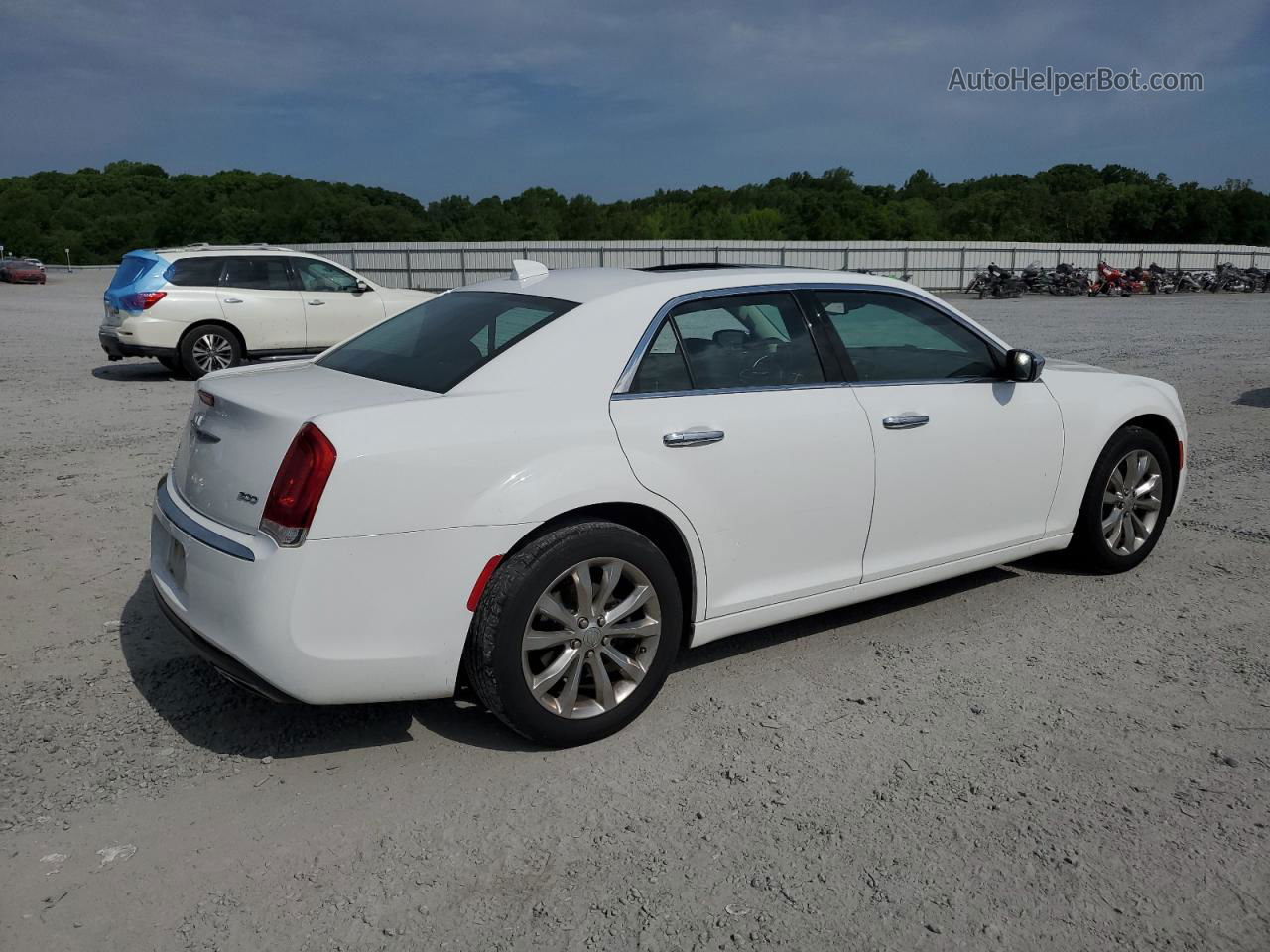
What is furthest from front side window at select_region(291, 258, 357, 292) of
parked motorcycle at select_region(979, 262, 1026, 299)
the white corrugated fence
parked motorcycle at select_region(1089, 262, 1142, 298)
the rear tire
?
parked motorcycle at select_region(1089, 262, 1142, 298)

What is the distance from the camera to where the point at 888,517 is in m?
4.41

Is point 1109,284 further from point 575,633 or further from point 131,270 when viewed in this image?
point 575,633

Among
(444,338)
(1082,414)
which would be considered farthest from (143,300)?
(1082,414)

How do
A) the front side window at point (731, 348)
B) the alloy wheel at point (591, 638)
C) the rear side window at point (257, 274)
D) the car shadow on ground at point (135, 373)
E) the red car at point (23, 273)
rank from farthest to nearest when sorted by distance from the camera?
the red car at point (23, 273) → the car shadow on ground at point (135, 373) → the rear side window at point (257, 274) → the front side window at point (731, 348) → the alloy wheel at point (591, 638)

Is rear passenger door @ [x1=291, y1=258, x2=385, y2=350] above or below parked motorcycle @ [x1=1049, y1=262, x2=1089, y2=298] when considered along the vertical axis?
below

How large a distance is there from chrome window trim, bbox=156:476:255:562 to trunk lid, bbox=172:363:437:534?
0.17 ft

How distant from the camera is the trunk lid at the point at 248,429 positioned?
3373 millimetres

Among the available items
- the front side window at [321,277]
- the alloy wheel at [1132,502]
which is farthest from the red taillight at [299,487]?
the front side window at [321,277]

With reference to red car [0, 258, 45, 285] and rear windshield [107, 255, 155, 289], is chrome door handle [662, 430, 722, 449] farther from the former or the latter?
red car [0, 258, 45, 285]

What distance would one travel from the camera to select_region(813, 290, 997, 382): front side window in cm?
447

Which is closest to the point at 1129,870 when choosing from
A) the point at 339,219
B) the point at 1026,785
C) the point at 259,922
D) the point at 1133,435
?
the point at 1026,785

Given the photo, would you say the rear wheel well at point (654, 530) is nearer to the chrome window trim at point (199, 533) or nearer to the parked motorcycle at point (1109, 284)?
the chrome window trim at point (199, 533)

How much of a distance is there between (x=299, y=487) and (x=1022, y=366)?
10.5ft

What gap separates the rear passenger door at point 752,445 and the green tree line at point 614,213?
210 feet
